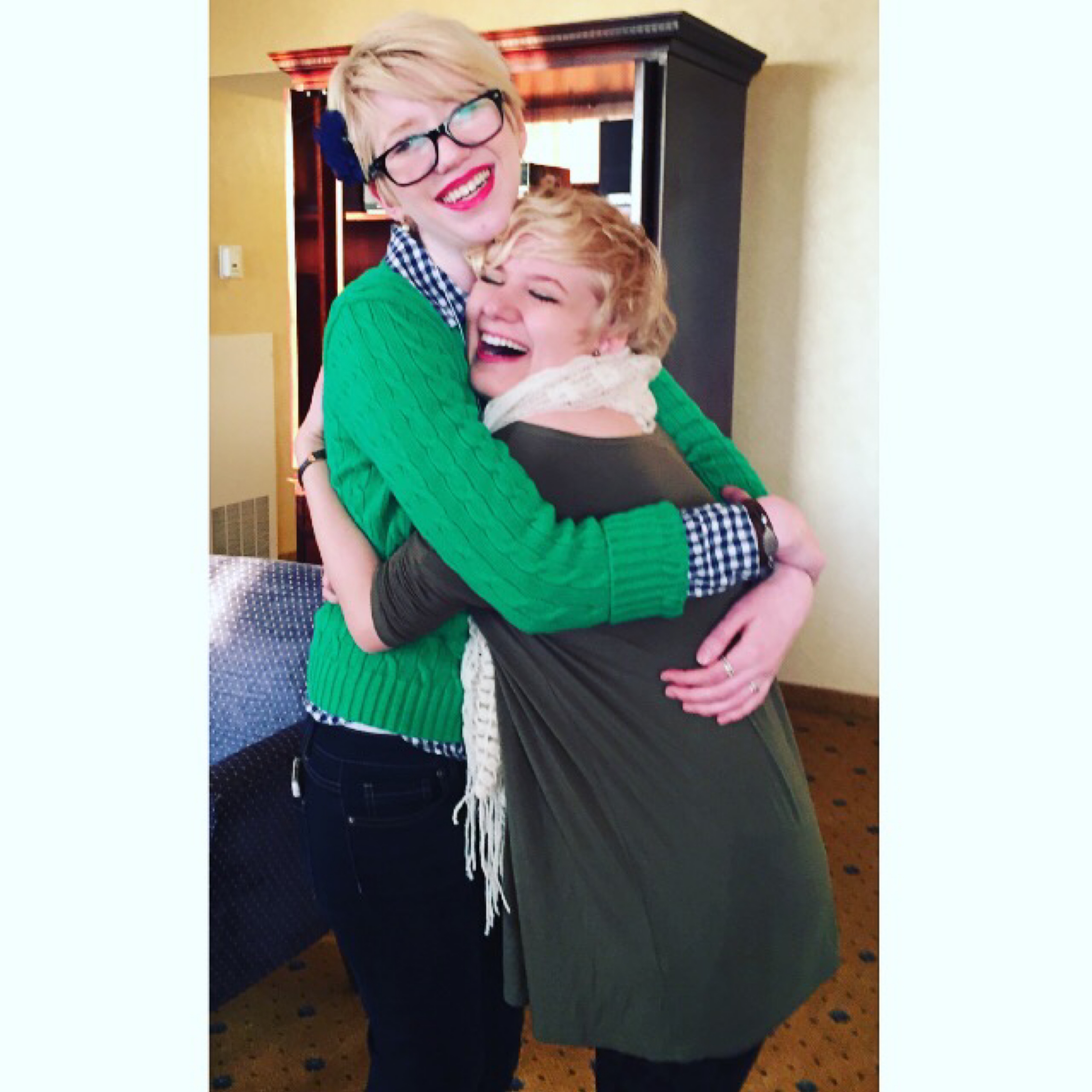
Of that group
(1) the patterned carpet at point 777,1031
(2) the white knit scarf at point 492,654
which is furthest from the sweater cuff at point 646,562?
(1) the patterned carpet at point 777,1031

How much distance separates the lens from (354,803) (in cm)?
95

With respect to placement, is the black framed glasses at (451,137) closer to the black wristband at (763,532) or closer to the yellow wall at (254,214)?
the black wristband at (763,532)

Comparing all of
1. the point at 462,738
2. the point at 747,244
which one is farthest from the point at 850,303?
the point at 462,738

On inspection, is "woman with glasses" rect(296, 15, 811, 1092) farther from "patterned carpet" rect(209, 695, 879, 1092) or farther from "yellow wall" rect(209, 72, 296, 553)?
"yellow wall" rect(209, 72, 296, 553)

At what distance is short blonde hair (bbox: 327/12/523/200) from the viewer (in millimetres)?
883

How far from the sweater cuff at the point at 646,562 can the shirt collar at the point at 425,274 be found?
0.66 feet

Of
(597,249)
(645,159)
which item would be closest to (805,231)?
(645,159)

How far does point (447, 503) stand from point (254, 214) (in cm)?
283

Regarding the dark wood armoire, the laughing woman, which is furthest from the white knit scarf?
the dark wood armoire

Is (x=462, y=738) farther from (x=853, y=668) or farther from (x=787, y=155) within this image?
(x=787, y=155)

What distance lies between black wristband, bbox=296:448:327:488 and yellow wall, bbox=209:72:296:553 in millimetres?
2017

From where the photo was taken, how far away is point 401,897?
96cm
